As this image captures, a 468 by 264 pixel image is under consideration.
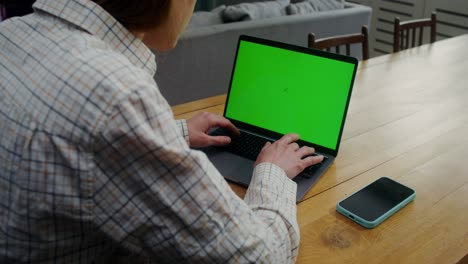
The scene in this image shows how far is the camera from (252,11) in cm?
289

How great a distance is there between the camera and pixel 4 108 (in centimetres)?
66

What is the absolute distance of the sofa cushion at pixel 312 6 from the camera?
308 cm

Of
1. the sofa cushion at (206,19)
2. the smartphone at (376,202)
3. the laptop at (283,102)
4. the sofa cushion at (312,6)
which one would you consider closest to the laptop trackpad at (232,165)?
the laptop at (283,102)

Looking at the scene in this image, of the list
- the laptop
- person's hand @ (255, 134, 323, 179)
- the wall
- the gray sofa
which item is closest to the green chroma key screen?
the laptop

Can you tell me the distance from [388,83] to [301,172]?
82 centimetres

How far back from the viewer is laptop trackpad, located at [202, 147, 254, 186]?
1.11 metres

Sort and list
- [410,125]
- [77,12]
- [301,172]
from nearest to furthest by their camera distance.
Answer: [77,12] → [301,172] → [410,125]

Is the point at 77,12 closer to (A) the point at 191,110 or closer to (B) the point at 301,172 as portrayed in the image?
(B) the point at 301,172

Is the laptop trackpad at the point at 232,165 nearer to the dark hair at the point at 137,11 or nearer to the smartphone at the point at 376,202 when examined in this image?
the smartphone at the point at 376,202

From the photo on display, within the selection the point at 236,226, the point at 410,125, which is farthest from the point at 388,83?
the point at 236,226

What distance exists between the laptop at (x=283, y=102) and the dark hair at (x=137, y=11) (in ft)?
1.59

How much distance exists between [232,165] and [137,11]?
55 centimetres

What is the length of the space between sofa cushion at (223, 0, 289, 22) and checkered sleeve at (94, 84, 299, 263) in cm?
225

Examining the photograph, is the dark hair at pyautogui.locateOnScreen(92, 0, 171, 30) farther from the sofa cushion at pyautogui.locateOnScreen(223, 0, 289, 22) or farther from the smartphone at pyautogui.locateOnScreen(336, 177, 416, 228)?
the sofa cushion at pyautogui.locateOnScreen(223, 0, 289, 22)
